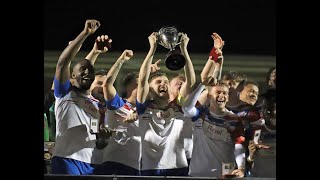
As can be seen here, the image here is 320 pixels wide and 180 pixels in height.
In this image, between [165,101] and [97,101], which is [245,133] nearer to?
[165,101]

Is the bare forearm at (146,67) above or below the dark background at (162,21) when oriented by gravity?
below

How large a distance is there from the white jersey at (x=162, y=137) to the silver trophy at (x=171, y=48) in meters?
0.34

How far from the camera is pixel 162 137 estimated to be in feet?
28.3

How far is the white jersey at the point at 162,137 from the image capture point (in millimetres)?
8625

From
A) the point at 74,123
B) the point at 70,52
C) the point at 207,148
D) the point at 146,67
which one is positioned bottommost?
the point at 207,148

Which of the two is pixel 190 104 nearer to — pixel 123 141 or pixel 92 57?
pixel 123 141

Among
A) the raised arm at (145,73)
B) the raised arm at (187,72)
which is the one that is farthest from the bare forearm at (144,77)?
the raised arm at (187,72)

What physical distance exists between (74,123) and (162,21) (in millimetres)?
1107

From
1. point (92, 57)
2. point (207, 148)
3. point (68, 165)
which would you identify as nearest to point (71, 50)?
point (92, 57)

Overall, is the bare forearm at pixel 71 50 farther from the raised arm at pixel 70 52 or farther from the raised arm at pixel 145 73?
the raised arm at pixel 145 73

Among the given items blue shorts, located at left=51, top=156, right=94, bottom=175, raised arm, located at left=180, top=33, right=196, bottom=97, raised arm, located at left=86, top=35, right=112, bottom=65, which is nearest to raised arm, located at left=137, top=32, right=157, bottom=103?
raised arm, located at left=180, top=33, right=196, bottom=97

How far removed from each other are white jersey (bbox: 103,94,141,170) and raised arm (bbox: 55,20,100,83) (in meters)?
0.43
